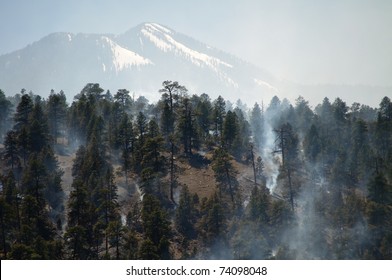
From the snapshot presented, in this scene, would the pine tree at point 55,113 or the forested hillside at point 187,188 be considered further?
the pine tree at point 55,113

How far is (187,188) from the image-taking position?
57875 mm

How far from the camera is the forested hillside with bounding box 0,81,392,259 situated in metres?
47.7

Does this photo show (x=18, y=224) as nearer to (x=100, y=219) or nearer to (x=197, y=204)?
(x=100, y=219)

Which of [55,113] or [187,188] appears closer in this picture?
[187,188]

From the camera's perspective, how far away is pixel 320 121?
88000 millimetres

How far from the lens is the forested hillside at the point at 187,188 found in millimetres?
47656

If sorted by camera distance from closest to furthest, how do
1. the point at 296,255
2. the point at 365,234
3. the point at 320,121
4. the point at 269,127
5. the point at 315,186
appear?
the point at 296,255 < the point at 365,234 < the point at 315,186 < the point at 320,121 < the point at 269,127

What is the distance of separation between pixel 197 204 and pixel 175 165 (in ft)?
35.5

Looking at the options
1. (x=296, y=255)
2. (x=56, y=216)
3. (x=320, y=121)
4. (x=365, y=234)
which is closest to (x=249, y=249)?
(x=296, y=255)

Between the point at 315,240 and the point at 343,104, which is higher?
the point at 343,104

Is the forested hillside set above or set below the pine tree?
below

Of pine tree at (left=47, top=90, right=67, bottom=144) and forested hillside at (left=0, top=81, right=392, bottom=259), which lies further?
pine tree at (left=47, top=90, right=67, bottom=144)

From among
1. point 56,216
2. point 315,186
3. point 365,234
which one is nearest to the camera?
point 365,234

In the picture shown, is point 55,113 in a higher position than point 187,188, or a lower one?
higher
